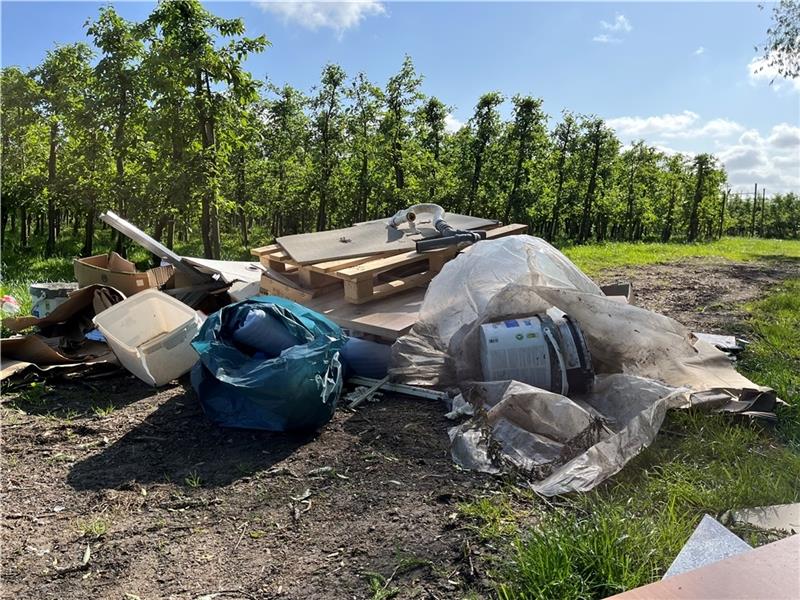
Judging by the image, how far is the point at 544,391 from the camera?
2832mm

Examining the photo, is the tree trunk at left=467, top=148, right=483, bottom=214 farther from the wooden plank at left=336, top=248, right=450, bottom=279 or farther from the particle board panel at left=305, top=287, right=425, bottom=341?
the particle board panel at left=305, top=287, right=425, bottom=341

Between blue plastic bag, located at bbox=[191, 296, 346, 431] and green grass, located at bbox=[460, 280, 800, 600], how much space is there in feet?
3.68

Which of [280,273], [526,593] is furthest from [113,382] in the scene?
[526,593]

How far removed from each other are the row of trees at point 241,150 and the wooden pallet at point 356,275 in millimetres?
4921

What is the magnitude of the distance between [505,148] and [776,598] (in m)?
19.9

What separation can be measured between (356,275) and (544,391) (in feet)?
6.23

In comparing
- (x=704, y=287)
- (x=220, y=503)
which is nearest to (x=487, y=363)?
(x=220, y=503)

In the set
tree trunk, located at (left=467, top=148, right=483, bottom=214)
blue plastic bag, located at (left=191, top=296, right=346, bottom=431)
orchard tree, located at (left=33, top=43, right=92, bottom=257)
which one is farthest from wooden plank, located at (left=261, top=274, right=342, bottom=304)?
tree trunk, located at (left=467, top=148, right=483, bottom=214)

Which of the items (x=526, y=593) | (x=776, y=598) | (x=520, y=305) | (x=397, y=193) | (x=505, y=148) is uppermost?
(x=505, y=148)

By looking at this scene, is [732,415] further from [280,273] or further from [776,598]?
[280,273]

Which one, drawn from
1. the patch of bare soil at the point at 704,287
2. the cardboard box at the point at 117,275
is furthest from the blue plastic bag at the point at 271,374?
the patch of bare soil at the point at 704,287

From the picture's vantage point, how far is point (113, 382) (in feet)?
13.1

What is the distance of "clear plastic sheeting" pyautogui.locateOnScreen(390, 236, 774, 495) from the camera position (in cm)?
259

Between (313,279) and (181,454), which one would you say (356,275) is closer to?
(313,279)
